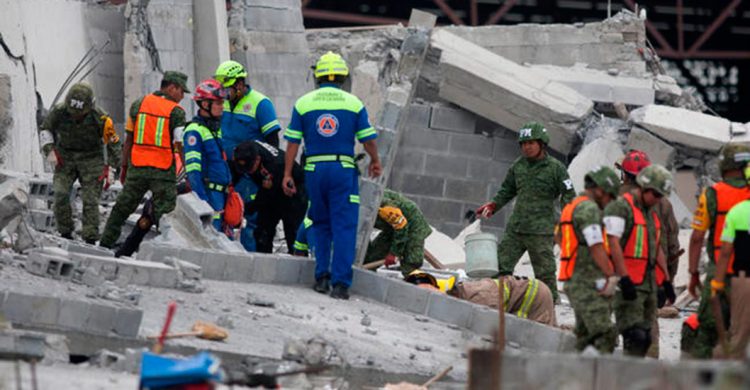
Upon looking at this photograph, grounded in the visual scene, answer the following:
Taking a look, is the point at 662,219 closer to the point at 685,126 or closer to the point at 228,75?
the point at 228,75

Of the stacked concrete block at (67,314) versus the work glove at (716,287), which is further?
the work glove at (716,287)

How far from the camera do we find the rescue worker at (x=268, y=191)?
14477 mm

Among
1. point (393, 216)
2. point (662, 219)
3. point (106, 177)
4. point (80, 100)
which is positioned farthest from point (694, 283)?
point (106, 177)

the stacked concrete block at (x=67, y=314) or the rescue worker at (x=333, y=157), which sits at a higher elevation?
the rescue worker at (x=333, y=157)

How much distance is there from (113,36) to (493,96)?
4.36m

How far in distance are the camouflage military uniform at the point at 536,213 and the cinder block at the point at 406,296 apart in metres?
1.57

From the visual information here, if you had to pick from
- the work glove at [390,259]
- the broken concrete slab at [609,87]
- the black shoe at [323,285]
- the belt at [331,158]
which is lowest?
the black shoe at [323,285]

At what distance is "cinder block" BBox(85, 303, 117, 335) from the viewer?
10.3m

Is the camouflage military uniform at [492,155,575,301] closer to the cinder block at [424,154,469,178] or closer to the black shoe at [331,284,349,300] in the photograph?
the black shoe at [331,284,349,300]

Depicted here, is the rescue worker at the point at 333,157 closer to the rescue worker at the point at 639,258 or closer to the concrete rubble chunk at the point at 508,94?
the rescue worker at the point at 639,258

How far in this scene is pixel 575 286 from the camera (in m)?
10.9

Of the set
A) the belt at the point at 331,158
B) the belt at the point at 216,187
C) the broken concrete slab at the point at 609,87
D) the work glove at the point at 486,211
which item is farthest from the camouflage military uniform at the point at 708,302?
the broken concrete slab at the point at 609,87

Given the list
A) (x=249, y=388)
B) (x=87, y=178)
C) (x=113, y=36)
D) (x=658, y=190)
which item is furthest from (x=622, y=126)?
(x=249, y=388)

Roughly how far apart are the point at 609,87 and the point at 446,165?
209 cm
